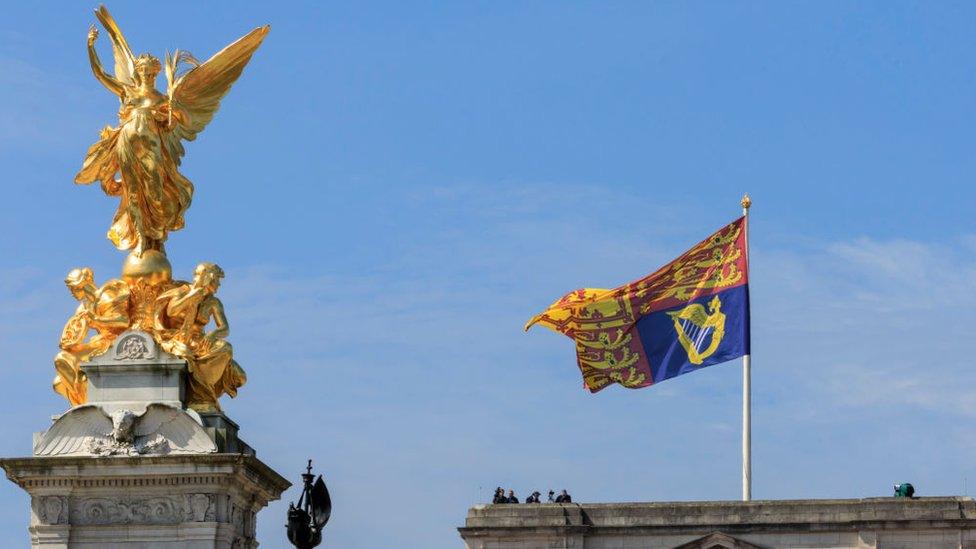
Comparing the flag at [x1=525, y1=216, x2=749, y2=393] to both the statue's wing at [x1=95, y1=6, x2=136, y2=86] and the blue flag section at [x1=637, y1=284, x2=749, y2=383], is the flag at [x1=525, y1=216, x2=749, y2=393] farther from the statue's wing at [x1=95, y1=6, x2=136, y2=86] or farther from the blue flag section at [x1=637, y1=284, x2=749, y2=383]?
the statue's wing at [x1=95, y1=6, x2=136, y2=86]

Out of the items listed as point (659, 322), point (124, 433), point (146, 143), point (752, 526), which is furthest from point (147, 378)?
point (752, 526)

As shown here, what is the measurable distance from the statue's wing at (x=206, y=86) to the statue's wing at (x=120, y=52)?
99 centimetres

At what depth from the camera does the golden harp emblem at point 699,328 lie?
90.8 meters

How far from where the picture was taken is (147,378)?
8206 centimetres

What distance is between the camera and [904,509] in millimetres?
93062

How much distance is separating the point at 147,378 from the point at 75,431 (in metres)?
1.84

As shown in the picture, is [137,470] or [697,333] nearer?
[137,470]

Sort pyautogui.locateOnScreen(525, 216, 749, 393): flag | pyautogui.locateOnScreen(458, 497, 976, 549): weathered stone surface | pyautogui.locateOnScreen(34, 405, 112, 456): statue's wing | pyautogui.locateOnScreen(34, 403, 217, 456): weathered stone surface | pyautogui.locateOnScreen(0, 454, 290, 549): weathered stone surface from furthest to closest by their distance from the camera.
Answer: pyautogui.locateOnScreen(458, 497, 976, 549): weathered stone surface < pyautogui.locateOnScreen(525, 216, 749, 393): flag < pyautogui.locateOnScreen(34, 405, 112, 456): statue's wing < pyautogui.locateOnScreen(34, 403, 217, 456): weathered stone surface < pyautogui.locateOnScreen(0, 454, 290, 549): weathered stone surface

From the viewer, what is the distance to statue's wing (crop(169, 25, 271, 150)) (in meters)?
84.4

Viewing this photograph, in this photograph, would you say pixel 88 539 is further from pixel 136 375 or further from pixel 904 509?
pixel 904 509

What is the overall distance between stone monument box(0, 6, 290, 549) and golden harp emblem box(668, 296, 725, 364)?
11322mm

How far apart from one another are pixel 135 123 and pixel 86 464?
7564 mm

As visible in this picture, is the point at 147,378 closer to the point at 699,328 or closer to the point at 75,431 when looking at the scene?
the point at 75,431

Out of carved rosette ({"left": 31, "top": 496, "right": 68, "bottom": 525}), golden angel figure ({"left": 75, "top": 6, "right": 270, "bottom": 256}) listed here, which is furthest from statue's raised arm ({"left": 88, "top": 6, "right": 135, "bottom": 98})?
carved rosette ({"left": 31, "top": 496, "right": 68, "bottom": 525})
